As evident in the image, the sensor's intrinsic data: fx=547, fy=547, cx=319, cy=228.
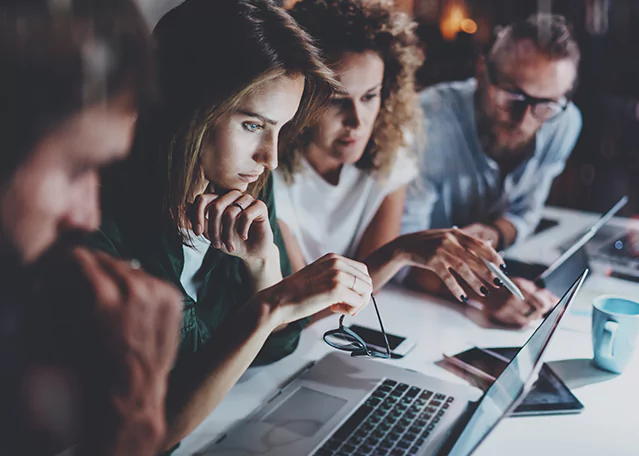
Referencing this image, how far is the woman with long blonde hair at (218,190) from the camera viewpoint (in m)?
0.76

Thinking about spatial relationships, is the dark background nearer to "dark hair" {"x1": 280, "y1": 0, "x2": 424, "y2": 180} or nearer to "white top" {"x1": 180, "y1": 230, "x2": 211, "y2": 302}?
"dark hair" {"x1": 280, "y1": 0, "x2": 424, "y2": 180}

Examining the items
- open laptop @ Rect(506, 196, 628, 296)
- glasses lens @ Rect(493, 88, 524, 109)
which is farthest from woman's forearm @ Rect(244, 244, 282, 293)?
glasses lens @ Rect(493, 88, 524, 109)

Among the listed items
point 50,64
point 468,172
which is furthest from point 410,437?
point 468,172

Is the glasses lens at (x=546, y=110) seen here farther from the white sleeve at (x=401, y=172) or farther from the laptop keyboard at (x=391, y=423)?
the laptop keyboard at (x=391, y=423)

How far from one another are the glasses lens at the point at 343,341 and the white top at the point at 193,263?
1.07 feet

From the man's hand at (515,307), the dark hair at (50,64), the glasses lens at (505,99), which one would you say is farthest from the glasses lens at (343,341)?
the glasses lens at (505,99)

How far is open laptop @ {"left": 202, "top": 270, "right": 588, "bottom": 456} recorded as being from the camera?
822mm

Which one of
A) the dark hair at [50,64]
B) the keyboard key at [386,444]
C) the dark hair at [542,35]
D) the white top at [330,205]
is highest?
the dark hair at [50,64]

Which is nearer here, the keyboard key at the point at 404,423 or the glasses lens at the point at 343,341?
the keyboard key at the point at 404,423

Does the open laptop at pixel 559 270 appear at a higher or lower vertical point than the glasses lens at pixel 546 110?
lower

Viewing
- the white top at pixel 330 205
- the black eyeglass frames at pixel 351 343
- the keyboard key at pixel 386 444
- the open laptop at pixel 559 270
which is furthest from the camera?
the open laptop at pixel 559 270

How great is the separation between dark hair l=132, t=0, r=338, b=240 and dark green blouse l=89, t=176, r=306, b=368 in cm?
6

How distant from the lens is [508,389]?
818mm

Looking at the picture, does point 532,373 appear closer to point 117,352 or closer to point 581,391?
point 581,391
